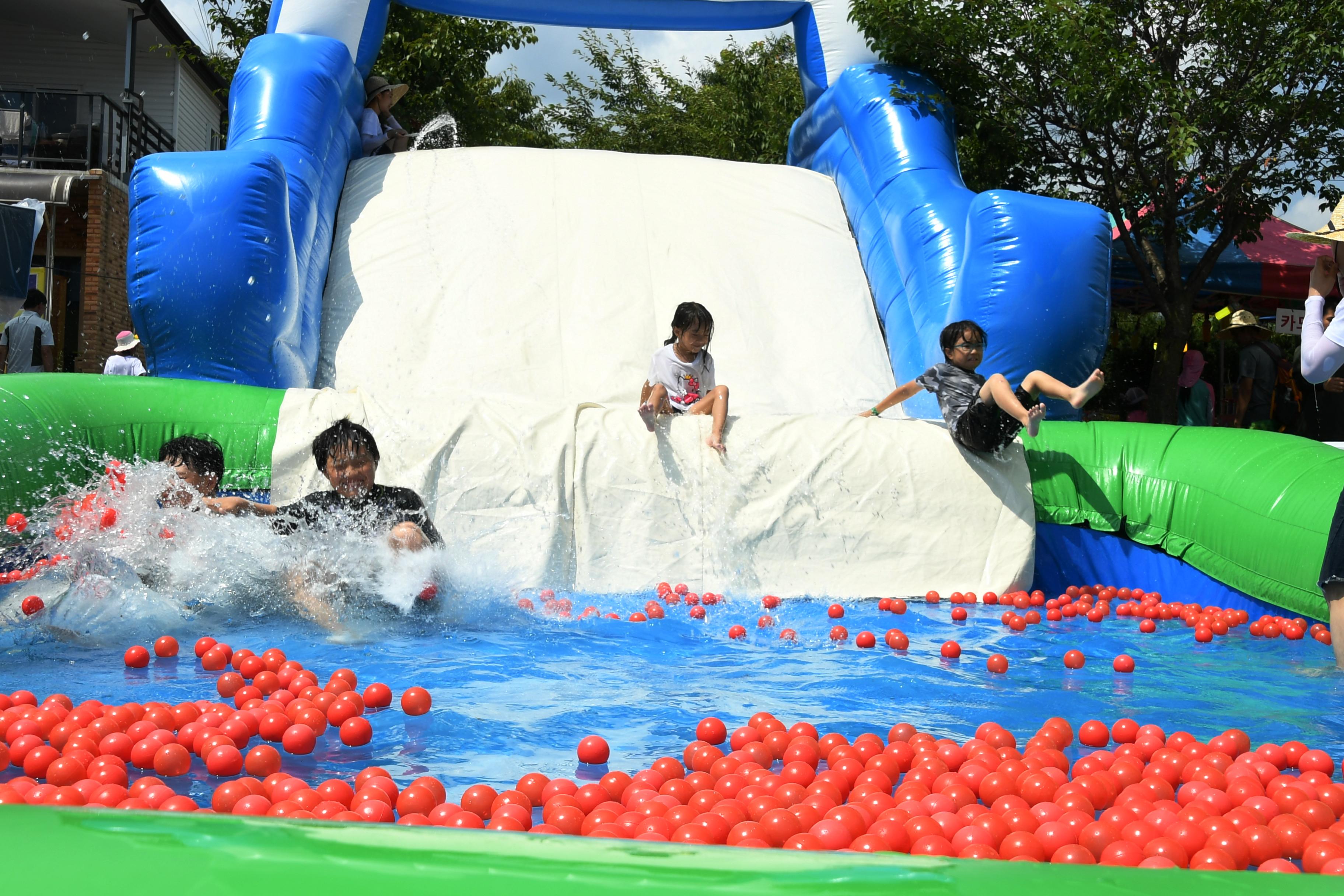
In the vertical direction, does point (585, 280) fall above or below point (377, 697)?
above

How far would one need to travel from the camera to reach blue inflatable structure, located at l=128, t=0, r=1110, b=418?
468 centimetres

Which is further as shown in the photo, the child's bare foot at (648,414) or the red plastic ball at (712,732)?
the child's bare foot at (648,414)

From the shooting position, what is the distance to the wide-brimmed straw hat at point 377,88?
7.46 metres

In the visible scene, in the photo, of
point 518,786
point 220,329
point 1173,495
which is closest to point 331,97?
point 220,329

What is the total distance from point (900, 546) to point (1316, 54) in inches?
193

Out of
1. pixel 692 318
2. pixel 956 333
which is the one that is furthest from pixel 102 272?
pixel 956 333

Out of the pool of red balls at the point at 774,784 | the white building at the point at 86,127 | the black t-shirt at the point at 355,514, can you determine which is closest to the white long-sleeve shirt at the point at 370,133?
the white building at the point at 86,127

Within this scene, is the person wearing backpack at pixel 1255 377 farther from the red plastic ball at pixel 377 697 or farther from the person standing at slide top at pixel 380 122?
the red plastic ball at pixel 377 697

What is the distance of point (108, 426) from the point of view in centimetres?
402

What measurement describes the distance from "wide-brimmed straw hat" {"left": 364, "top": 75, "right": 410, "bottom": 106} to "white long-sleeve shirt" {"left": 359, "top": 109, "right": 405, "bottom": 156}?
0.14 metres

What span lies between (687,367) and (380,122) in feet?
13.1

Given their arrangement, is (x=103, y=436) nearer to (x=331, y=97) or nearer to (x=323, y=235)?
(x=323, y=235)

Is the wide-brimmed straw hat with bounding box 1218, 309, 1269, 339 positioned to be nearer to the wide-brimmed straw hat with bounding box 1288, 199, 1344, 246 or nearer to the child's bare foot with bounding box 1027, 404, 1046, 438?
the child's bare foot with bounding box 1027, 404, 1046, 438

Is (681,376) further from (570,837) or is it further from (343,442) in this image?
(570,837)
